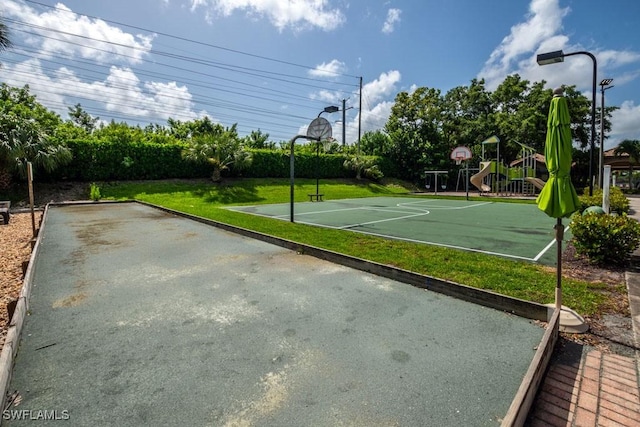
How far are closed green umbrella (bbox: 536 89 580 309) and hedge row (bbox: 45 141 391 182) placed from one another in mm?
16143

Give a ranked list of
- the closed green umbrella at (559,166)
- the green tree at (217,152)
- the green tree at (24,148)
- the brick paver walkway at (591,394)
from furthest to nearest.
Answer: the green tree at (217,152) → the green tree at (24,148) → the closed green umbrella at (559,166) → the brick paver walkway at (591,394)

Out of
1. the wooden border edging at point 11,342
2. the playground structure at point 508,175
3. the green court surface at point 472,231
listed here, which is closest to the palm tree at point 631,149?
the playground structure at point 508,175

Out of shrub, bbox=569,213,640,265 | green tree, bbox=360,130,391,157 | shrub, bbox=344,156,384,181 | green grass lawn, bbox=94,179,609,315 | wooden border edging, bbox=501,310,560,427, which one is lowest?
wooden border edging, bbox=501,310,560,427

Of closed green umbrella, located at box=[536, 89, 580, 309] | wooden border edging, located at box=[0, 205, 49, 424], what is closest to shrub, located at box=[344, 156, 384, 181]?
closed green umbrella, located at box=[536, 89, 580, 309]

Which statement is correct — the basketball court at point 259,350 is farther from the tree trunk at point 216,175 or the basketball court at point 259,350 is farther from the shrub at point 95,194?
the tree trunk at point 216,175

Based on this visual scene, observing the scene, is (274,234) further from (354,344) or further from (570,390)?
(570,390)

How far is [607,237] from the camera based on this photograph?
17.2ft

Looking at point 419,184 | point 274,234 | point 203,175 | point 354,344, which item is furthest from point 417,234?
point 419,184

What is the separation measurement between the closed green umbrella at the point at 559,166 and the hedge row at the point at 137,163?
16143 millimetres

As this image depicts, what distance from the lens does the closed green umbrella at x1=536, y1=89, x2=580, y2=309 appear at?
3213 mm

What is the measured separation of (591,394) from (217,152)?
2123cm

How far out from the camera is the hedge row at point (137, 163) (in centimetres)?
1784

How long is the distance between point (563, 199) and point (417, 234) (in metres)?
5.14

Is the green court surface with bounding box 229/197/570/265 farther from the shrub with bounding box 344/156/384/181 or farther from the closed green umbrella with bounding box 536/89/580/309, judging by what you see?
the shrub with bounding box 344/156/384/181
